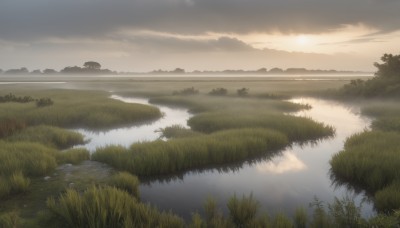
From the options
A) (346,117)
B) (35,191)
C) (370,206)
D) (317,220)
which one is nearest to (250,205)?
(317,220)

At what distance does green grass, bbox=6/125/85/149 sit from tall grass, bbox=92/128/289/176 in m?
4.33

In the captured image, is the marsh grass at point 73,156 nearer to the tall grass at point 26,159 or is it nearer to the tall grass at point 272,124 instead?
the tall grass at point 26,159

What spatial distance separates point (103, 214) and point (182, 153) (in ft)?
21.4

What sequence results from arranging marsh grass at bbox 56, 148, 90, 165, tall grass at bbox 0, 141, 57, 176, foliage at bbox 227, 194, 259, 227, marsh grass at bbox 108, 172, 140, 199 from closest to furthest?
foliage at bbox 227, 194, 259, 227 → marsh grass at bbox 108, 172, 140, 199 → tall grass at bbox 0, 141, 57, 176 → marsh grass at bbox 56, 148, 90, 165

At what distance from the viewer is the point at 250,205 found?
840 centimetres

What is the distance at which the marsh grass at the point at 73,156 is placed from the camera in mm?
13117

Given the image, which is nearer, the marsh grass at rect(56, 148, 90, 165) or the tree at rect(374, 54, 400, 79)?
the marsh grass at rect(56, 148, 90, 165)

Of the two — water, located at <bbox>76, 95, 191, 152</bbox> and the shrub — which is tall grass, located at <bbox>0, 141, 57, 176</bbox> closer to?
the shrub

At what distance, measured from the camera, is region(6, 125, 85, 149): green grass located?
16.7 meters

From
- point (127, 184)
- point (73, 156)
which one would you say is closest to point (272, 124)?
point (73, 156)

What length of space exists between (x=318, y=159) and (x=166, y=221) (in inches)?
401

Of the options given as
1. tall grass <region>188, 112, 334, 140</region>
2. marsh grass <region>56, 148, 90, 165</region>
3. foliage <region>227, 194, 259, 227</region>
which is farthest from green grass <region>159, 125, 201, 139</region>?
foliage <region>227, 194, 259, 227</region>

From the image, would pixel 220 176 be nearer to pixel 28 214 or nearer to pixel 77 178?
pixel 77 178

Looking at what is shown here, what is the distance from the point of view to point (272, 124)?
20.8m
